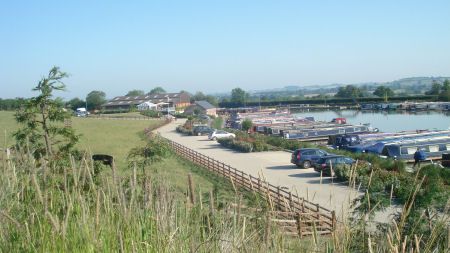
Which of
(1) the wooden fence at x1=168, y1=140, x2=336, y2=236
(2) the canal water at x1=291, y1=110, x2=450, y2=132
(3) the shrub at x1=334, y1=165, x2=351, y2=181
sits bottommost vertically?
(2) the canal water at x1=291, y1=110, x2=450, y2=132

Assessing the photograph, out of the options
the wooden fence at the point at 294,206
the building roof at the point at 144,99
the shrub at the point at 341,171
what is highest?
the building roof at the point at 144,99

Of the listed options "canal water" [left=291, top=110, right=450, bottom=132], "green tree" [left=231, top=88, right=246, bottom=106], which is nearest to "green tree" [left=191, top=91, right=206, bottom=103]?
"green tree" [left=231, top=88, right=246, bottom=106]

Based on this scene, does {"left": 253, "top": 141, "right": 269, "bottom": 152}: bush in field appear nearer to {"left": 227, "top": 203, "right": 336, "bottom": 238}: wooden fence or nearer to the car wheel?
the car wheel

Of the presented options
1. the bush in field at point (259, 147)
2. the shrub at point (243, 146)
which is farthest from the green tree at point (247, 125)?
the bush in field at point (259, 147)

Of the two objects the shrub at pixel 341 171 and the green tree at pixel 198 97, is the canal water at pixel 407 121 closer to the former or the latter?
the shrub at pixel 341 171

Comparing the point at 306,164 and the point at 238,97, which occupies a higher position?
the point at 238,97

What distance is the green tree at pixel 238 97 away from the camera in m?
122

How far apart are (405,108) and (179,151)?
66.8m

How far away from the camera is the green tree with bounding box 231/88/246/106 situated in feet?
399

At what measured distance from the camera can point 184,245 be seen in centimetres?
258

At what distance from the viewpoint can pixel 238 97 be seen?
128375 millimetres

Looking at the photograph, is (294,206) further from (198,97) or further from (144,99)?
Result: (198,97)

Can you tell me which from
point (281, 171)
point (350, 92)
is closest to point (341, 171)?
point (281, 171)

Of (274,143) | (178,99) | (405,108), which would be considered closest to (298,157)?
(274,143)
